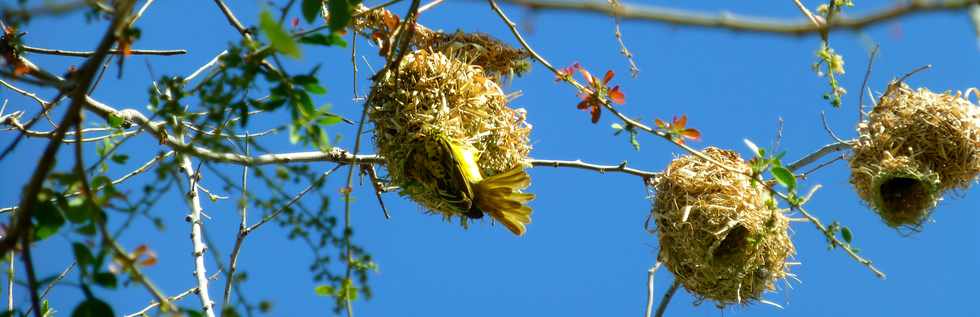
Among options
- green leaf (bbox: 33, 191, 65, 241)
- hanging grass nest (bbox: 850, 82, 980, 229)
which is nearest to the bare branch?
green leaf (bbox: 33, 191, 65, 241)

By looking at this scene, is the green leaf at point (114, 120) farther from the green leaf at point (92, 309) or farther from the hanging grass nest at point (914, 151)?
the hanging grass nest at point (914, 151)

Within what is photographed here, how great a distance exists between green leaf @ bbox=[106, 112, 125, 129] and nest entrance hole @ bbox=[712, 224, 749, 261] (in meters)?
1.37

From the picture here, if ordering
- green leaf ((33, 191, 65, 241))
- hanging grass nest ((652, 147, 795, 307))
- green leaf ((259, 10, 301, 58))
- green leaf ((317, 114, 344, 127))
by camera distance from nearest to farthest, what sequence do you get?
green leaf ((259, 10, 301, 58)) → green leaf ((33, 191, 65, 241)) → green leaf ((317, 114, 344, 127)) → hanging grass nest ((652, 147, 795, 307))

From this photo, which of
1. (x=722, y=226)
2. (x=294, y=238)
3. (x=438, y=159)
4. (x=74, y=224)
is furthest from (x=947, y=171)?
(x=74, y=224)

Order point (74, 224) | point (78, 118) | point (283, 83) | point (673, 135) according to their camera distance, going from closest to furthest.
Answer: point (78, 118) → point (74, 224) → point (283, 83) → point (673, 135)

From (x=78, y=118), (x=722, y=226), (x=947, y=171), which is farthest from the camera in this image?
(x=947, y=171)

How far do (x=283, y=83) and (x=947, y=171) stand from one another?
1.94 meters

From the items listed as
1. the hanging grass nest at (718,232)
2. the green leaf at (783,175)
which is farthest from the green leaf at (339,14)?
the hanging grass nest at (718,232)

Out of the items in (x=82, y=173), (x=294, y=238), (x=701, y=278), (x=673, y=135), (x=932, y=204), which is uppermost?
(x=932, y=204)

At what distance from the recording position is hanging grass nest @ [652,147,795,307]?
2.50 metres

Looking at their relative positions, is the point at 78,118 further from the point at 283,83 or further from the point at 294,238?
the point at 294,238

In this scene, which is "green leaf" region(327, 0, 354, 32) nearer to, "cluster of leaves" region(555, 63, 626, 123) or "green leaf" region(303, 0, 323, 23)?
"green leaf" region(303, 0, 323, 23)

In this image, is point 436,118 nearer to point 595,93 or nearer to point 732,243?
point 595,93

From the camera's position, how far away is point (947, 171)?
265cm
